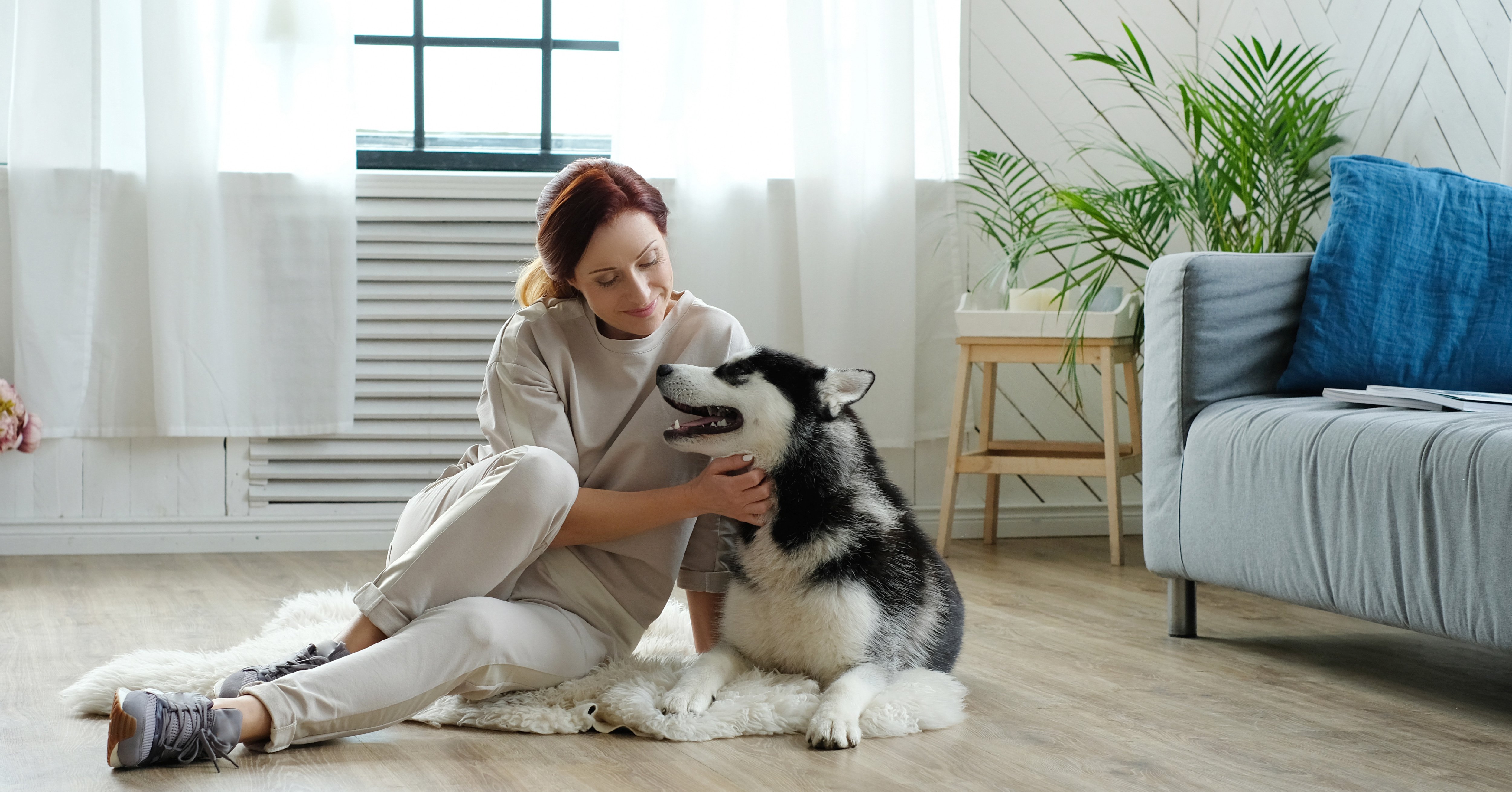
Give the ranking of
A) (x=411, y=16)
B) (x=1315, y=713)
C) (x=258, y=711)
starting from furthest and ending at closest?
(x=411, y=16) < (x=1315, y=713) < (x=258, y=711)

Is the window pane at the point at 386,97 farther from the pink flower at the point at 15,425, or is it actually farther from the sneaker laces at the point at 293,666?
the sneaker laces at the point at 293,666

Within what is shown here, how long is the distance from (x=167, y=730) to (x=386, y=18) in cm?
268

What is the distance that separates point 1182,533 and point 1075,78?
1890mm

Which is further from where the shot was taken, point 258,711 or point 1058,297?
point 1058,297

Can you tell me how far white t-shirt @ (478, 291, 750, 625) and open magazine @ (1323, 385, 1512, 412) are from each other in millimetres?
1083

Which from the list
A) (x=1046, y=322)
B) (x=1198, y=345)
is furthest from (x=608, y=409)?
(x=1046, y=322)

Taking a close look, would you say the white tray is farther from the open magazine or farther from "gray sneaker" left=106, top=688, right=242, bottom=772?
"gray sneaker" left=106, top=688, right=242, bottom=772

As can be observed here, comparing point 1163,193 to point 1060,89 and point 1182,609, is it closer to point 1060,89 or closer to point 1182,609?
point 1060,89

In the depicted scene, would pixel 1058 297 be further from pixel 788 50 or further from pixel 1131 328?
pixel 788 50

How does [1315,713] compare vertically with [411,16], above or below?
below

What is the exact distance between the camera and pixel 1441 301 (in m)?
2.23

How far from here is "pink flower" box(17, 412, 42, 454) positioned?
9.96ft

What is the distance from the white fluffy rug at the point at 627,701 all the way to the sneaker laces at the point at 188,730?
0.25m

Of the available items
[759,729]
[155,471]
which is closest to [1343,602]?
[759,729]
